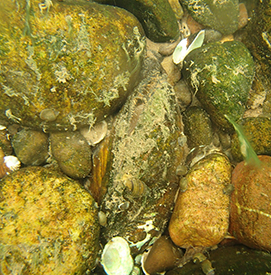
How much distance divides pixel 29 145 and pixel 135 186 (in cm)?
194

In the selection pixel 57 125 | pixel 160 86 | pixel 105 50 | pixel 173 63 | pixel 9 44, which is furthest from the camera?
pixel 173 63

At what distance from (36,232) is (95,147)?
1.57m

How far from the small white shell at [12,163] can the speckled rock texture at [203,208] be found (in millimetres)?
2894

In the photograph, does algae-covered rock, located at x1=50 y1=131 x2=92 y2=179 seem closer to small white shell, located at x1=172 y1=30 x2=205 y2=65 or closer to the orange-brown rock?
small white shell, located at x1=172 y1=30 x2=205 y2=65

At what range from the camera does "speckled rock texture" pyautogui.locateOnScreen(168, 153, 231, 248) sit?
3.03 metres

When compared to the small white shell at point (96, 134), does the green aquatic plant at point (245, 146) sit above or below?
below

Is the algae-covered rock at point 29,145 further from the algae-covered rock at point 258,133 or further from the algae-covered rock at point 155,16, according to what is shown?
the algae-covered rock at point 258,133

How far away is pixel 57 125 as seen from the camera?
120 inches

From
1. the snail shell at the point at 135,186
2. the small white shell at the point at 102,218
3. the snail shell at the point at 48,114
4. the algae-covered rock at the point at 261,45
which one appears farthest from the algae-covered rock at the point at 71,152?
the algae-covered rock at the point at 261,45

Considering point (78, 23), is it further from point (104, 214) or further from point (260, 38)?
point (260, 38)

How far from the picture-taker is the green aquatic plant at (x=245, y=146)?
10.4 feet

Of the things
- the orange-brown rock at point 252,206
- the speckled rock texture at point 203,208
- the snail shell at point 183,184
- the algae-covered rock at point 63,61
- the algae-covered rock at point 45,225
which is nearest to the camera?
the algae-covered rock at point 63,61

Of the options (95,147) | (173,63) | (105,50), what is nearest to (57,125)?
(95,147)

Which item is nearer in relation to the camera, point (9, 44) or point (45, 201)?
point (9, 44)
